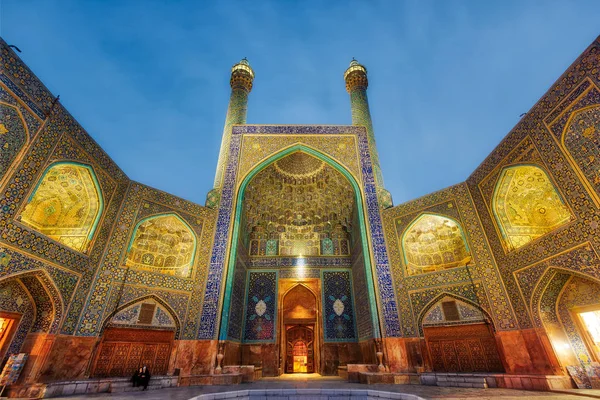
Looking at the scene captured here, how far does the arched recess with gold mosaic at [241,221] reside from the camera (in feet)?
26.3

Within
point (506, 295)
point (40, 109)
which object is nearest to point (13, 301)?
point (40, 109)

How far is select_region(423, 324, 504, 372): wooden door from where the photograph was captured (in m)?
7.05

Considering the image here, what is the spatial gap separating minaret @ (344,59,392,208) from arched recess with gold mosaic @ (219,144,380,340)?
2.78 ft

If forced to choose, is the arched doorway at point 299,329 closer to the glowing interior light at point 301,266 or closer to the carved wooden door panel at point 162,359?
the glowing interior light at point 301,266

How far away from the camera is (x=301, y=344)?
10445 mm

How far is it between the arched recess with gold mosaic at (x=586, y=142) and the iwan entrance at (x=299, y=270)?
533 cm

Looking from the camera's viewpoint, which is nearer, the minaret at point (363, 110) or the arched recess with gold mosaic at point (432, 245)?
the arched recess with gold mosaic at point (432, 245)

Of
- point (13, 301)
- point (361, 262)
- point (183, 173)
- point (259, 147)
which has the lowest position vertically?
point (13, 301)

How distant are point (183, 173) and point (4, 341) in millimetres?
95463

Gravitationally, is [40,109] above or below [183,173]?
below

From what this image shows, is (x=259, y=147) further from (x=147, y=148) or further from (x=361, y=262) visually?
(x=147, y=148)

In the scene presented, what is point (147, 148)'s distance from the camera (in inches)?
3607

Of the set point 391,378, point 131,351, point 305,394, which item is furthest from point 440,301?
point 131,351

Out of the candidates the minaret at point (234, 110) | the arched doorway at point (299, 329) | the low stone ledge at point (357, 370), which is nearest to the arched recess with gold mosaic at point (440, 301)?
the low stone ledge at point (357, 370)
